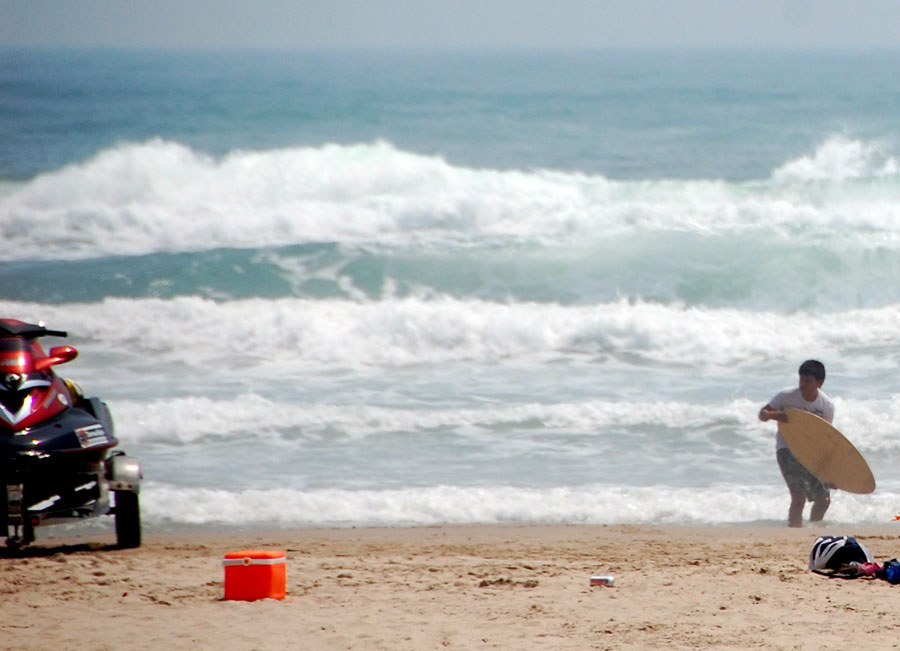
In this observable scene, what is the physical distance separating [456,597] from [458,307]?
35.0 ft

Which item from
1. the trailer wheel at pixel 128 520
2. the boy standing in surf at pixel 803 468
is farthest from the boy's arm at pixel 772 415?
the trailer wheel at pixel 128 520

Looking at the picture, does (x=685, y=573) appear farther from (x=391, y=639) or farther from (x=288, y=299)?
(x=288, y=299)

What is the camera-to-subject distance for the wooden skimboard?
8.24 meters

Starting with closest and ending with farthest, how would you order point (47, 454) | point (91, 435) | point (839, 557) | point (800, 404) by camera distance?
point (839, 557) → point (47, 454) → point (91, 435) → point (800, 404)

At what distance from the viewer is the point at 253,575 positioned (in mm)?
5875

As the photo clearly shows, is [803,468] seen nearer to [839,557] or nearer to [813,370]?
[813,370]

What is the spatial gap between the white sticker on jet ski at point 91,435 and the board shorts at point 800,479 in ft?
13.8

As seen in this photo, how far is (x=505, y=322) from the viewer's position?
50.3 ft

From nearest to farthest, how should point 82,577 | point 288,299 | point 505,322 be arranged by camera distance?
point 82,577 → point 505,322 → point 288,299

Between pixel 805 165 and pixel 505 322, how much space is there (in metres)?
15.3

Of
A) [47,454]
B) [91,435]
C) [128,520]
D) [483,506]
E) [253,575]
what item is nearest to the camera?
[253,575]

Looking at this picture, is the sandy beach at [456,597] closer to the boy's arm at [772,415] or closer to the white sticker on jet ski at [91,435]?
the white sticker on jet ski at [91,435]

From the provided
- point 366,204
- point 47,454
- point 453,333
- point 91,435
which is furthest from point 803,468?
point 366,204

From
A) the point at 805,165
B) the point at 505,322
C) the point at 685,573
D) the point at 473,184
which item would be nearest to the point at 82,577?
the point at 685,573
